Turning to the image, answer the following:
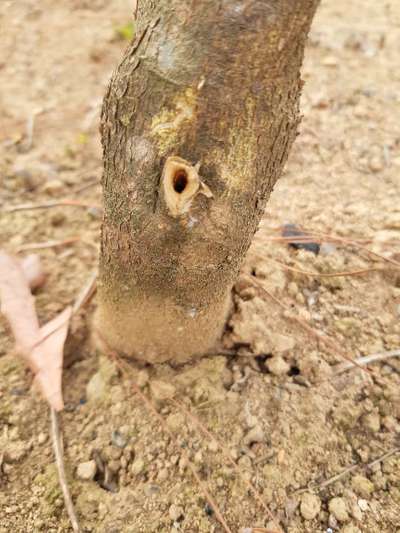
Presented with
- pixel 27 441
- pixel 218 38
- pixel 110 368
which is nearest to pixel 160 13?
pixel 218 38

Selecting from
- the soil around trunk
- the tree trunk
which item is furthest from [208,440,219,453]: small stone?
the tree trunk

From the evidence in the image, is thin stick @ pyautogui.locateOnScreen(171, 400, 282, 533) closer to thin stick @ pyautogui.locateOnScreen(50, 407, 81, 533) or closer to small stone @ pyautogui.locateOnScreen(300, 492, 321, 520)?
small stone @ pyautogui.locateOnScreen(300, 492, 321, 520)

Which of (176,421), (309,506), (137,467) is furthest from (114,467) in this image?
(309,506)

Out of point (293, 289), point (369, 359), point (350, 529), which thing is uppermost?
point (293, 289)

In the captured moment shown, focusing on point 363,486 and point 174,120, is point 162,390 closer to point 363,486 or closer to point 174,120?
point 363,486

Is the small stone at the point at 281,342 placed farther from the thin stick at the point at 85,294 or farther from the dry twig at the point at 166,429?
the thin stick at the point at 85,294

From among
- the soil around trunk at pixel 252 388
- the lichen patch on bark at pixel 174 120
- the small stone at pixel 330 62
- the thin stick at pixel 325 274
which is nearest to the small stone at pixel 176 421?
the soil around trunk at pixel 252 388
